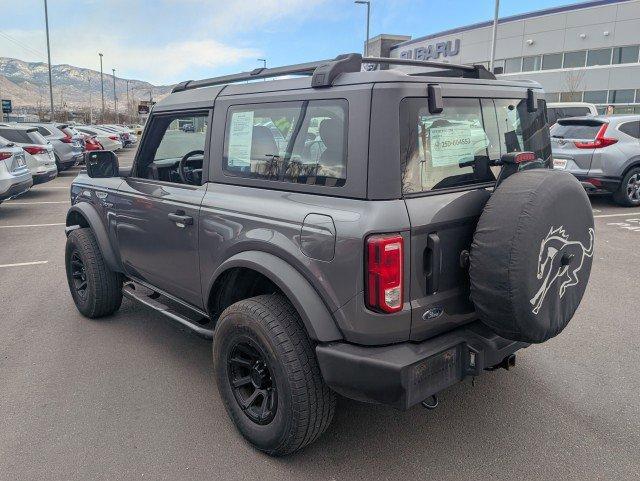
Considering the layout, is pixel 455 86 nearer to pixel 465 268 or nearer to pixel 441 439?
pixel 465 268

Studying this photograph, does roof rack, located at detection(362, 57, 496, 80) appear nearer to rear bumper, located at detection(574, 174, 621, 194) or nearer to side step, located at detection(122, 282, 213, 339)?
side step, located at detection(122, 282, 213, 339)

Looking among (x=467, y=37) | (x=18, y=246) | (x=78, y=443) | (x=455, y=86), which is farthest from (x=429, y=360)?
(x=467, y=37)

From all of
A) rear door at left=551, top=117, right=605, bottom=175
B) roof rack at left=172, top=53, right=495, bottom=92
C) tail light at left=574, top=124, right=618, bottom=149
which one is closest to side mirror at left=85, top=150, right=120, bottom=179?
roof rack at left=172, top=53, right=495, bottom=92

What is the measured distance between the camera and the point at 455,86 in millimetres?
2619

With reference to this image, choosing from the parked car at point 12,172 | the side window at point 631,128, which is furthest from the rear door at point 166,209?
the side window at point 631,128

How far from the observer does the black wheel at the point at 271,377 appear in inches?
98.8

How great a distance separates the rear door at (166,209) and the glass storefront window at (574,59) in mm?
38338

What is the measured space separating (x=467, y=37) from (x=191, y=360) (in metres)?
44.2

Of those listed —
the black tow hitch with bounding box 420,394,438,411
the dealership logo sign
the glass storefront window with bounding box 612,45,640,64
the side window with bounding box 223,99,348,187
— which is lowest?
the black tow hitch with bounding box 420,394,438,411

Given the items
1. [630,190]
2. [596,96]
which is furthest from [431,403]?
[596,96]

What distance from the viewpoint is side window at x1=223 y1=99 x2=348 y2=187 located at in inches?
98.7

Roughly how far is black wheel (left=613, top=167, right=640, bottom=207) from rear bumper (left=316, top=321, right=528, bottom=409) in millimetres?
8893

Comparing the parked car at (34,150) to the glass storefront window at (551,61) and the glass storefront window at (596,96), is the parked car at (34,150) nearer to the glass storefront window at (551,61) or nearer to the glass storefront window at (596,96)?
the glass storefront window at (596,96)

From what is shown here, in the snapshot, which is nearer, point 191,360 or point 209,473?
point 209,473
